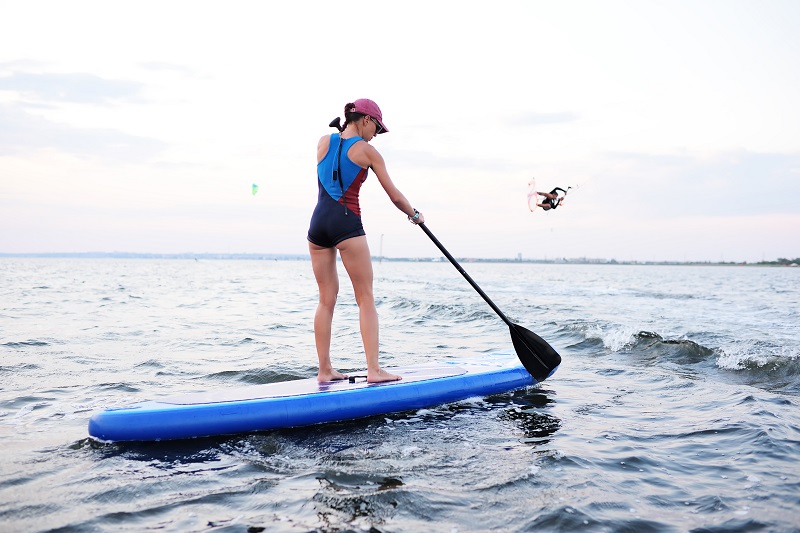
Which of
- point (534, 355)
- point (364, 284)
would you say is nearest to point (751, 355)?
point (534, 355)

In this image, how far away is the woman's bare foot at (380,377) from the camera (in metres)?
4.95

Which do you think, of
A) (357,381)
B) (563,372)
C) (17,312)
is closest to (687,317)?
(563,372)

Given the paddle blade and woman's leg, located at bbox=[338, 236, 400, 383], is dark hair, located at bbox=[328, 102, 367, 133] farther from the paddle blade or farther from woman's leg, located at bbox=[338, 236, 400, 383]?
the paddle blade

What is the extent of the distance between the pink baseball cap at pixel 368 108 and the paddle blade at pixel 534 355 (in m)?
2.47

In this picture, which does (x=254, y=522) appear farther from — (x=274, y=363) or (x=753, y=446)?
(x=274, y=363)

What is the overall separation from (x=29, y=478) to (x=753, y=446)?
4.50 meters

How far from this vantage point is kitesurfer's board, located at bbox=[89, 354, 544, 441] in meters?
3.88

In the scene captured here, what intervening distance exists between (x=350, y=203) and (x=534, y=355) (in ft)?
8.03

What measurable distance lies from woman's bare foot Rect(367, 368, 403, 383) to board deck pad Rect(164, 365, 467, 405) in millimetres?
44

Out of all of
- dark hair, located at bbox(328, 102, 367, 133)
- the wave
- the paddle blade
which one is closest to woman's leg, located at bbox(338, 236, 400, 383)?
dark hair, located at bbox(328, 102, 367, 133)

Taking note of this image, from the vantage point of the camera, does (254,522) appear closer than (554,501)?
Yes

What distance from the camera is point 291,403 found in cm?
433

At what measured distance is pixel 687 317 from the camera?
14273 millimetres

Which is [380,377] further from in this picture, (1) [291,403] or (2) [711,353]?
(2) [711,353]
